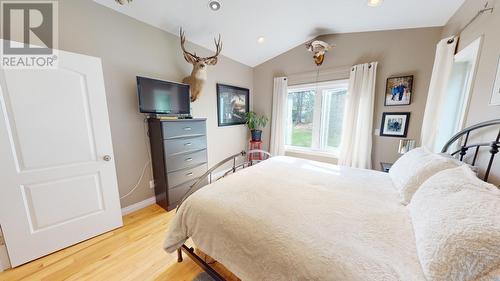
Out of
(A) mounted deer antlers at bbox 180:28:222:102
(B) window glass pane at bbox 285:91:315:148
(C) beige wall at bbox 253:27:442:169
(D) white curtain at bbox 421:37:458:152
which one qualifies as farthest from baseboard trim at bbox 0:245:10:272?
(D) white curtain at bbox 421:37:458:152

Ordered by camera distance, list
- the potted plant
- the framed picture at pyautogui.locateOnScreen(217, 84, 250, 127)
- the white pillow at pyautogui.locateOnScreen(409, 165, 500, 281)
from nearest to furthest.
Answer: the white pillow at pyautogui.locateOnScreen(409, 165, 500, 281) < the framed picture at pyautogui.locateOnScreen(217, 84, 250, 127) < the potted plant

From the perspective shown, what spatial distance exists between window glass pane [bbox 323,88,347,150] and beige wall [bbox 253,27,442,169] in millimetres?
371

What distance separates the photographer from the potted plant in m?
3.99

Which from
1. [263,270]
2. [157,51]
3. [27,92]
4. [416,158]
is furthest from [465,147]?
[27,92]

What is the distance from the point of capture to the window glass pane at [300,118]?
366 cm

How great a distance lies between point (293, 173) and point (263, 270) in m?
1.11

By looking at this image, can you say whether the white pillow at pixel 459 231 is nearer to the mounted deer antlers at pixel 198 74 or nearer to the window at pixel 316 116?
the window at pixel 316 116

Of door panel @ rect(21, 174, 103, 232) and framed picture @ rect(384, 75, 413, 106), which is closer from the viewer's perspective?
door panel @ rect(21, 174, 103, 232)

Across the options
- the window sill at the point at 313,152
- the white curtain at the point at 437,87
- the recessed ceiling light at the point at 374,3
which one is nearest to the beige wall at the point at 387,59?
the white curtain at the point at 437,87

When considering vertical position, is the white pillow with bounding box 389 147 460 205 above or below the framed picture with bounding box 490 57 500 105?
below

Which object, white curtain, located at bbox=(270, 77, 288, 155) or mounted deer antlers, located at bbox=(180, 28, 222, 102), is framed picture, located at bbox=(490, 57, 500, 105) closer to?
Result: white curtain, located at bbox=(270, 77, 288, 155)

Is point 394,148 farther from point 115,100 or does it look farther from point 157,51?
point 115,100

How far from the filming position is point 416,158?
155 centimetres

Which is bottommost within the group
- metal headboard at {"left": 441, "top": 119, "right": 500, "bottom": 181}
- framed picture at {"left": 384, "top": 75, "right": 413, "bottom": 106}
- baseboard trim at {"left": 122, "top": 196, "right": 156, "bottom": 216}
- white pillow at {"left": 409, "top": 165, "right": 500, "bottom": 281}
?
baseboard trim at {"left": 122, "top": 196, "right": 156, "bottom": 216}
